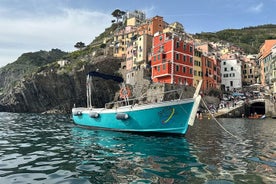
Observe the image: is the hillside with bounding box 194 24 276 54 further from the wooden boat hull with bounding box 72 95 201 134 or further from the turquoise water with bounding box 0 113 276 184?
the turquoise water with bounding box 0 113 276 184

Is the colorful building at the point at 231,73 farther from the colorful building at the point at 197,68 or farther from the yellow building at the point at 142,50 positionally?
the yellow building at the point at 142,50

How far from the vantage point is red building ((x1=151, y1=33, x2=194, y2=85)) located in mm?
55438

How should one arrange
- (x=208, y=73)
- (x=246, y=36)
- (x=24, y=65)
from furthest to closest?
(x=246, y=36)
(x=24, y=65)
(x=208, y=73)

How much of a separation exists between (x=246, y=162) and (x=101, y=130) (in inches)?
634

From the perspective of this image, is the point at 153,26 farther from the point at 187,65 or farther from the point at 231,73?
the point at 231,73

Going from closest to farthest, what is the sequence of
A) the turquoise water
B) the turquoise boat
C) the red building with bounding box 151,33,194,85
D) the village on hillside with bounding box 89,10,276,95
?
the turquoise water, the turquoise boat, the red building with bounding box 151,33,194,85, the village on hillside with bounding box 89,10,276,95

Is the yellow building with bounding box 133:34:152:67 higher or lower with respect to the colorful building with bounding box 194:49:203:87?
higher

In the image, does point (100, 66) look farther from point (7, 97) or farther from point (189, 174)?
point (189, 174)

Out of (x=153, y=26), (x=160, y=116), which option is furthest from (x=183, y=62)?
(x=160, y=116)

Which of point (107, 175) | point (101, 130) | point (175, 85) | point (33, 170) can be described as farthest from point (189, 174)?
point (175, 85)

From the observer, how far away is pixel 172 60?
181 ft

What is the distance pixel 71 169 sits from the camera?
9305 mm

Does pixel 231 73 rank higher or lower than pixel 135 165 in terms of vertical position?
higher

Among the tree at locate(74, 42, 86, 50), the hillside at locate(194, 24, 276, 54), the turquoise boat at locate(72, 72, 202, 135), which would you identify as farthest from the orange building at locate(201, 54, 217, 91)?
the tree at locate(74, 42, 86, 50)
